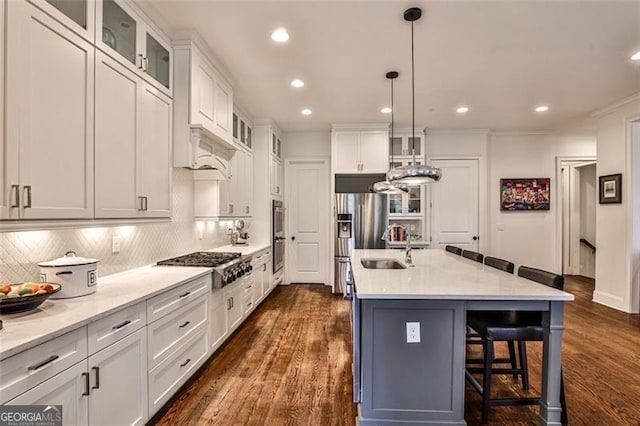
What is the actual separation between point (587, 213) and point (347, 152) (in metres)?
5.35

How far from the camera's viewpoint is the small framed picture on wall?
4074 millimetres

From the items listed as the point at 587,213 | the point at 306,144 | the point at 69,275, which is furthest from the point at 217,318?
the point at 587,213

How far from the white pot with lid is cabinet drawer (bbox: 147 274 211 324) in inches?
13.3

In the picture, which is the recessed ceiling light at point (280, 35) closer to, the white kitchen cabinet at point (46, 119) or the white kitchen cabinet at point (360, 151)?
the white kitchen cabinet at point (46, 119)

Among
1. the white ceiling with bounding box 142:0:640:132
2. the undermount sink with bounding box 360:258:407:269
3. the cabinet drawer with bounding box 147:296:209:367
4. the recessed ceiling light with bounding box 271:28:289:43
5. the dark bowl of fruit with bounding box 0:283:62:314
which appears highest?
the white ceiling with bounding box 142:0:640:132

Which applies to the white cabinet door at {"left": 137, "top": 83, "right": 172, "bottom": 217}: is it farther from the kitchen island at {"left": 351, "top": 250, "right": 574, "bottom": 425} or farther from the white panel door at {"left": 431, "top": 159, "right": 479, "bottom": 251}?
the white panel door at {"left": 431, "top": 159, "right": 479, "bottom": 251}

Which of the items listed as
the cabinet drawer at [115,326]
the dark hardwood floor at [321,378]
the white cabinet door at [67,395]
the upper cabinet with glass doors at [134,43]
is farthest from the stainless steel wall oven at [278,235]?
the white cabinet door at [67,395]

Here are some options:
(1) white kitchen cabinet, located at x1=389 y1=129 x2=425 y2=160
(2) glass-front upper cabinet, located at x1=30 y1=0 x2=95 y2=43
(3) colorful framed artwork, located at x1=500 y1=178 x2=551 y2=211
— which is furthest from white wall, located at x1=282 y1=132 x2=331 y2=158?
(2) glass-front upper cabinet, located at x1=30 y1=0 x2=95 y2=43

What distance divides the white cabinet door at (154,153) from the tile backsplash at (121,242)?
0.60 ft

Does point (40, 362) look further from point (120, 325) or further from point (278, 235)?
point (278, 235)

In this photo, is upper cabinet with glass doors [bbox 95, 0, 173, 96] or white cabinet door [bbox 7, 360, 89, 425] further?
upper cabinet with glass doors [bbox 95, 0, 173, 96]

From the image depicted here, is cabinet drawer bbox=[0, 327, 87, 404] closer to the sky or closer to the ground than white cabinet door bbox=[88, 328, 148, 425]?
closer to the sky

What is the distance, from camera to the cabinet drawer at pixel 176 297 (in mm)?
1796

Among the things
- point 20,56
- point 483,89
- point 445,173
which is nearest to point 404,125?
point 445,173
